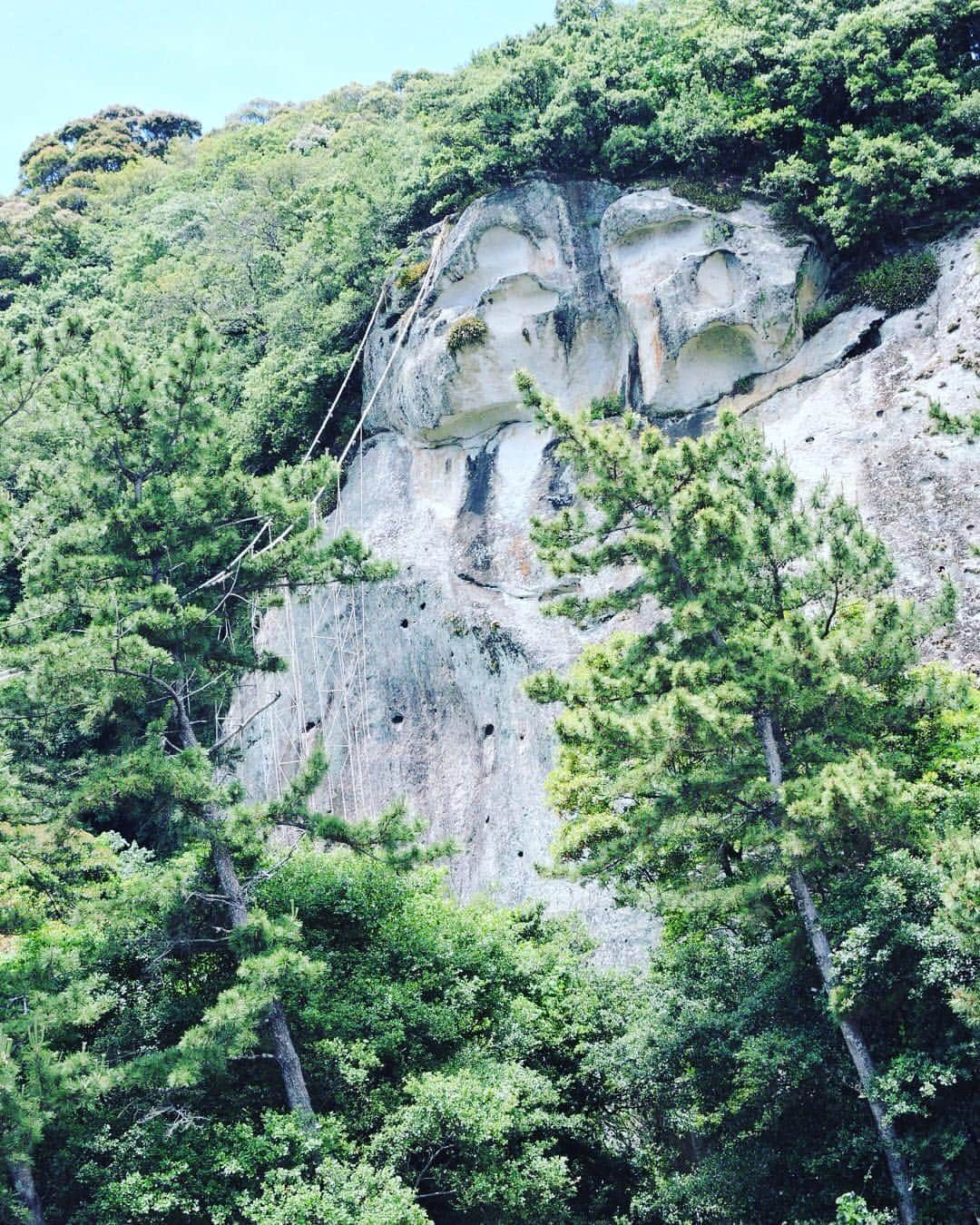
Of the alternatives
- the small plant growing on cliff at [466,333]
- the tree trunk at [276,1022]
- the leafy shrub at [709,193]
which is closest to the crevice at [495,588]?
the small plant growing on cliff at [466,333]

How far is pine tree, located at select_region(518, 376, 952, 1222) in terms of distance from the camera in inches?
439

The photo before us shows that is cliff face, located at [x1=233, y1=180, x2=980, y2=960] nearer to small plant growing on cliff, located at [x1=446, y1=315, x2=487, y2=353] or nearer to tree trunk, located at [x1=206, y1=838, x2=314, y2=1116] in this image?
small plant growing on cliff, located at [x1=446, y1=315, x2=487, y2=353]

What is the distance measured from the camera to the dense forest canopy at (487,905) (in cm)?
1034

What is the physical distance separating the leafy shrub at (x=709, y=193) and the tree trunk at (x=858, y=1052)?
44.8 feet

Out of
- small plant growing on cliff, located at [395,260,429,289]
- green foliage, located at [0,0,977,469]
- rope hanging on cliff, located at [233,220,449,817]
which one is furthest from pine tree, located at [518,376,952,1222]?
small plant growing on cliff, located at [395,260,429,289]

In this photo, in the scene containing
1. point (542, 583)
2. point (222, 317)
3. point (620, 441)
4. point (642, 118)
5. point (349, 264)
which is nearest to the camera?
point (620, 441)

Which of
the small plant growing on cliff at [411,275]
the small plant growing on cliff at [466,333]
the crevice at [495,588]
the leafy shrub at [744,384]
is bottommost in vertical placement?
the crevice at [495,588]

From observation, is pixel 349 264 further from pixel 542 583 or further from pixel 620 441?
pixel 620 441

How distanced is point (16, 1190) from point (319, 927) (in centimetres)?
427

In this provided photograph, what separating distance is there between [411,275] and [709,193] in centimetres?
670

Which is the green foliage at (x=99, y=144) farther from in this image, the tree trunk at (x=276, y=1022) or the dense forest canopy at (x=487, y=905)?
the tree trunk at (x=276, y=1022)

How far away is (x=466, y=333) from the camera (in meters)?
22.2

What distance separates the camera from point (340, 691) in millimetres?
21172

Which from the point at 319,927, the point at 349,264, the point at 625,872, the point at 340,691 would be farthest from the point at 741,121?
the point at 319,927
